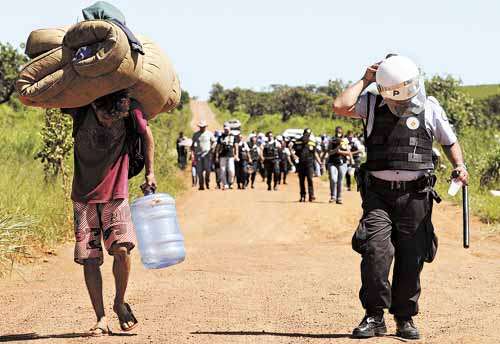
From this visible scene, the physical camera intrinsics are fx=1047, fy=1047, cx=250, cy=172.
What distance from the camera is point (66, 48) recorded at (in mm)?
7223

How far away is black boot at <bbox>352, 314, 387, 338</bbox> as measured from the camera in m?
7.28

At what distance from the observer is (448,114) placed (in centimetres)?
4822

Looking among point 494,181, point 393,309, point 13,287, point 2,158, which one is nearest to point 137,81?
point 393,309

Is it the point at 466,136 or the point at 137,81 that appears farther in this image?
the point at 466,136

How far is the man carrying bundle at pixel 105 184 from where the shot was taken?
24.2 feet

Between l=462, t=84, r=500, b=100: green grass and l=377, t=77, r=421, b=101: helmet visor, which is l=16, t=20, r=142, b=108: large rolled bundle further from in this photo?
l=462, t=84, r=500, b=100: green grass

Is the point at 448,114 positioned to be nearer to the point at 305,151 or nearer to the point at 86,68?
the point at 305,151

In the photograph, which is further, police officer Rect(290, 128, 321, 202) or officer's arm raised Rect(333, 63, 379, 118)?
police officer Rect(290, 128, 321, 202)

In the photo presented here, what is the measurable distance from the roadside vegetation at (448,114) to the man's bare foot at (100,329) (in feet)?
37.5

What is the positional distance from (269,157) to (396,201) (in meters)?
22.5

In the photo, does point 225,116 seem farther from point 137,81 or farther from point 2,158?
point 137,81

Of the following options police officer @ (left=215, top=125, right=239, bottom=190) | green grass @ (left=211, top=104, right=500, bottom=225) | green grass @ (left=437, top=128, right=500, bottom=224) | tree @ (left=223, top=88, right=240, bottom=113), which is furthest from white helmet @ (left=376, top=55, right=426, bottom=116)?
tree @ (left=223, top=88, right=240, bottom=113)

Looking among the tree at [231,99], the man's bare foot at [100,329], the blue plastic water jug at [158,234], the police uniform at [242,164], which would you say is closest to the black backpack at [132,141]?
the blue plastic water jug at [158,234]

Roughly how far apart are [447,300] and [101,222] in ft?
11.4
